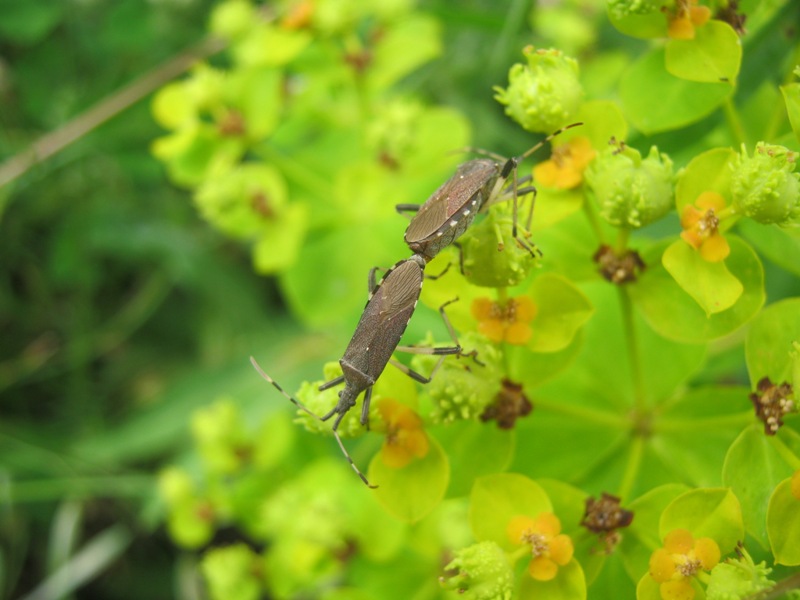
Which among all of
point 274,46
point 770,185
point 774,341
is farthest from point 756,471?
point 274,46

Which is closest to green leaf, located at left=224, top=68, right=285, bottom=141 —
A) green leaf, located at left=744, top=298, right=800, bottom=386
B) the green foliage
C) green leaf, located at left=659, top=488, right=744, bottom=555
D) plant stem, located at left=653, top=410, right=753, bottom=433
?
the green foliage

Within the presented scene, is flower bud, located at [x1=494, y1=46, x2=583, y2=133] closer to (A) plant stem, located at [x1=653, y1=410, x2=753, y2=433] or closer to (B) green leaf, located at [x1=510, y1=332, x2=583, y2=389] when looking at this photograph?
(B) green leaf, located at [x1=510, y1=332, x2=583, y2=389]

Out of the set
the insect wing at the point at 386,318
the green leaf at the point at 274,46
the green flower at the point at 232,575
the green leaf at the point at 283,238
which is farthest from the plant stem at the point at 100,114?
the insect wing at the point at 386,318

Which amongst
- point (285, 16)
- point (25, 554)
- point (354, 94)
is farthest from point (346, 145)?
point (25, 554)

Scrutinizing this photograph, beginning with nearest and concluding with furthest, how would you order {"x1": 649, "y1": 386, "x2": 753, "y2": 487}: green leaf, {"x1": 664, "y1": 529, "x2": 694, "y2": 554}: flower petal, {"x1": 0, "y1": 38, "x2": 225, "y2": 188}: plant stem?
1. {"x1": 664, "y1": 529, "x2": 694, "y2": 554}: flower petal
2. {"x1": 649, "y1": 386, "x2": 753, "y2": 487}: green leaf
3. {"x1": 0, "y1": 38, "x2": 225, "y2": 188}: plant stem

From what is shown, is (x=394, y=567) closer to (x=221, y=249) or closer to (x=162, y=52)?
(x=221, y=249)

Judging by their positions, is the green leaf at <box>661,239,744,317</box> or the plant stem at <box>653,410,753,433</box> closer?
the green leaf at <box>661,239,744,317</box>

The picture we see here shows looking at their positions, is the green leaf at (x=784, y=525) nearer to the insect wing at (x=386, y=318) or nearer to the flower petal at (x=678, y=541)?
the flower petal at (x=678, y=541)
